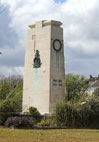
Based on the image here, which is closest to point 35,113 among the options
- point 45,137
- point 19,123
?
point 19,123

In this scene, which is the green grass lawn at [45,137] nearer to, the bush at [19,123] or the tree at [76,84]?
the bush at [19,123]

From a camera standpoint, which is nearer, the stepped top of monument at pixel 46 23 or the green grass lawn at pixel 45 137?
the green grass lawn at pixel 45 137

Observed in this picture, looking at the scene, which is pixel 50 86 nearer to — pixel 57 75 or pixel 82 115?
pixel 57 75

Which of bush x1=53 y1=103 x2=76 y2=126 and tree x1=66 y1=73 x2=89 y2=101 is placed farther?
tree x1=66 y1=73 x2=89 y2=101

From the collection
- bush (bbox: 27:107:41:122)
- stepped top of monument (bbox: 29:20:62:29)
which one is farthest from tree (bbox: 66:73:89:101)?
bush (bbox: 27:107:41:122)

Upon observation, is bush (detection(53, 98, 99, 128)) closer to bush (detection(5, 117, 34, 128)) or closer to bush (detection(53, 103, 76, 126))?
bush (detection(53, 103, 76, 126))

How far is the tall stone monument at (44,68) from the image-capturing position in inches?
1153

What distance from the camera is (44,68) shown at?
97.8 ft

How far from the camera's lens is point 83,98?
2723cm

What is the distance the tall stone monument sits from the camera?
96.1ft

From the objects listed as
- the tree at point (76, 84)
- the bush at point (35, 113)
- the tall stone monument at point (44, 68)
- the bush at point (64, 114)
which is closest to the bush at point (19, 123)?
the bush at point (64, 114)

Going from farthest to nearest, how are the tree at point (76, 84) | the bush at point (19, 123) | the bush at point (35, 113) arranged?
1. the tree at point (76, 84)
2. the bush at point (35, 113)
3. the bush at point (19, 123)

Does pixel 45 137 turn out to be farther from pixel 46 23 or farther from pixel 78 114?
pixel 46 23

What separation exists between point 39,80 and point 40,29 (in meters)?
5.39
